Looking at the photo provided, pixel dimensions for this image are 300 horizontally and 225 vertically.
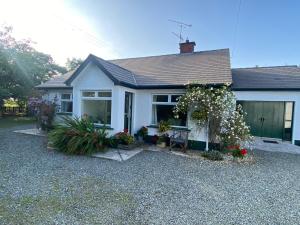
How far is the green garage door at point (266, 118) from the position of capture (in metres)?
10.9

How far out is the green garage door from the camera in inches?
429

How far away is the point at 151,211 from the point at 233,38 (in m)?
13.2

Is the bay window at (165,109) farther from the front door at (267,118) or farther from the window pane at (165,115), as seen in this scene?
the front door at (267,118)

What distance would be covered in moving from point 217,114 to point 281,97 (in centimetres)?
504

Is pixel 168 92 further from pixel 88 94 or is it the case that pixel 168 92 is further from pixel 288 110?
pixel 288 110

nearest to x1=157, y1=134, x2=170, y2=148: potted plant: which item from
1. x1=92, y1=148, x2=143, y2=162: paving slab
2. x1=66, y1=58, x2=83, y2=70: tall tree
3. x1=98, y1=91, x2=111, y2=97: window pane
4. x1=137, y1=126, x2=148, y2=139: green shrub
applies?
x1=137, y1=126, x2=148, y2=139: green shrub

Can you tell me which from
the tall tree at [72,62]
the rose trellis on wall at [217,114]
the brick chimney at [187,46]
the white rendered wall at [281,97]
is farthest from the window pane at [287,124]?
the tall tree at [72,62]

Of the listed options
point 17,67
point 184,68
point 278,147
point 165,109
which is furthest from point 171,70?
point 17,67

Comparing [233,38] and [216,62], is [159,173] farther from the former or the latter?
[233,38]

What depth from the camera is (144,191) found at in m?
4.47

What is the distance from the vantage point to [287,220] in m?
3.43

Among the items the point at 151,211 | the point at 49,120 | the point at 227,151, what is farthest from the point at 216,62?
the point at 49,120

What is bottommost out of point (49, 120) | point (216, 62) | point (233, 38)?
point (49, 120)

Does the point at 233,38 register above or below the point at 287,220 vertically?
above
